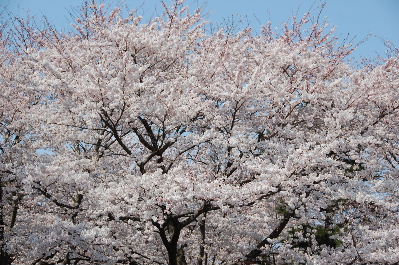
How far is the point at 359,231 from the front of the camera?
28.8 ft

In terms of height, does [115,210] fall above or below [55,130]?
below

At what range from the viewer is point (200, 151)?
1168 centimetres

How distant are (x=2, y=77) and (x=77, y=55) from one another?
4.68 meters

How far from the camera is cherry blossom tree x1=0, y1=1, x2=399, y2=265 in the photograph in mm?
7840

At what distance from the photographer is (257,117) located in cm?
1047

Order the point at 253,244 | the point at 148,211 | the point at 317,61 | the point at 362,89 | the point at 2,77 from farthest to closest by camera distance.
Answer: the point at 2,77 < the point at 317,61 < the point at 362,89 < the point at 253,244 < the point at 148,211

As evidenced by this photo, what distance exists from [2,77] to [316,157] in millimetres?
12041

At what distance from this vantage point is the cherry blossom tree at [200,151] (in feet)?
25.7

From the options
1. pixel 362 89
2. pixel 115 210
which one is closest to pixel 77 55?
pixel 115 210

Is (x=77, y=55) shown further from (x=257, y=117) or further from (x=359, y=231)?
(x=359, y=231)

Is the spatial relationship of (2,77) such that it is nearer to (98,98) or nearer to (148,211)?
(98,98)

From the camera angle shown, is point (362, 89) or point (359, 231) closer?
point (359, 231)

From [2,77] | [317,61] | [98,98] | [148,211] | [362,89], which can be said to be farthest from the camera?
[2,77]

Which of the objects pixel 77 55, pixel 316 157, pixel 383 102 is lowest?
pixel 316 157
